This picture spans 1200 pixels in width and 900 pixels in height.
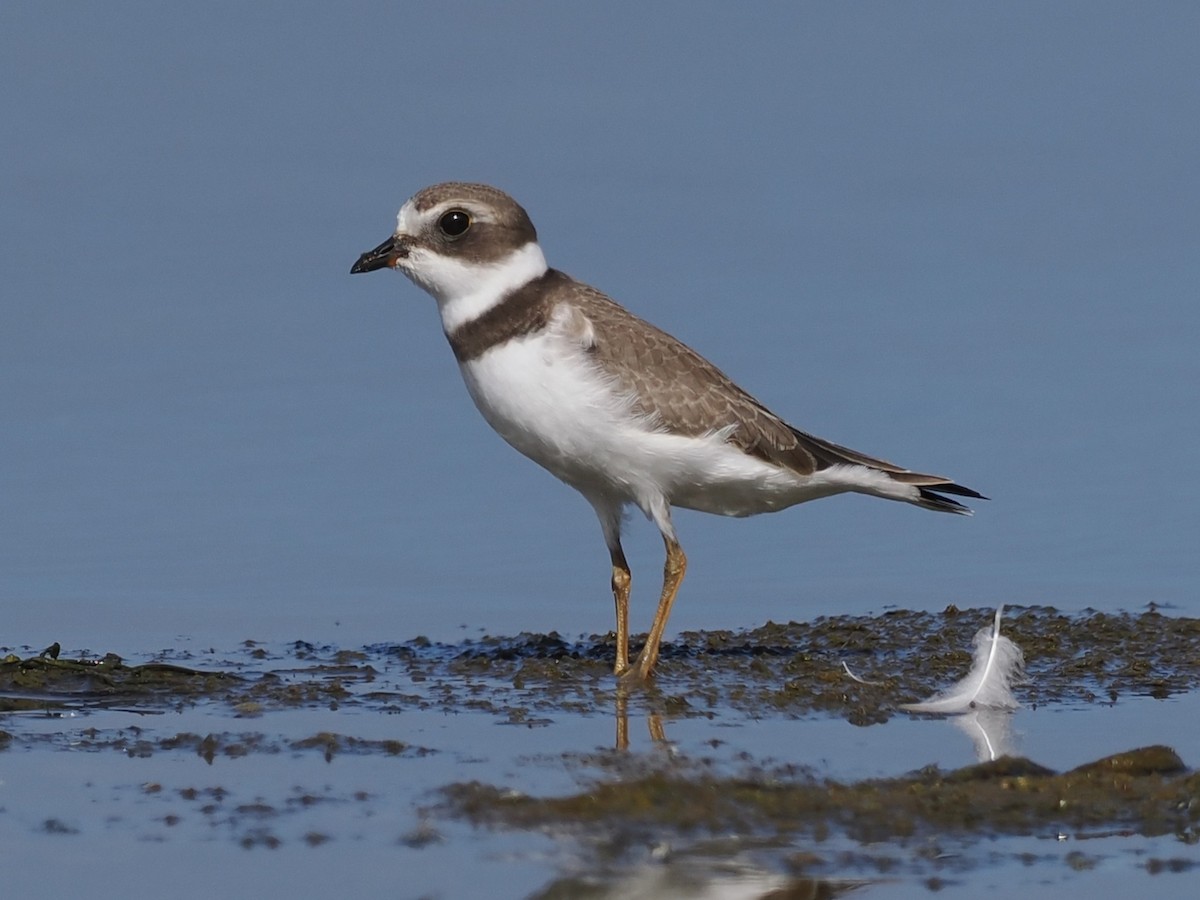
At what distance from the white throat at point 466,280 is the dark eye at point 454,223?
125mm

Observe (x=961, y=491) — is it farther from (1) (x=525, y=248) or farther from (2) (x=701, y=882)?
(2) (x=701, y=882)

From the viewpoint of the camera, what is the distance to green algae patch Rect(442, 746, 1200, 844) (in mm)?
6750

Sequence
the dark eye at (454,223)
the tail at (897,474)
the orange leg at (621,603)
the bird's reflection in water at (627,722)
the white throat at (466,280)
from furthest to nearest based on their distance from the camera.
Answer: the tail at (897,474)
the orange leg at (621,603)
the dark eye at (454,223)
the white throat at (466,280)
the bird's reflection in water at (627,722)

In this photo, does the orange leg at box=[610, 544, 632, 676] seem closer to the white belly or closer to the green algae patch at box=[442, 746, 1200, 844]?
the white belly

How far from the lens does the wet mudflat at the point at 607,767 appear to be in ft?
20.9

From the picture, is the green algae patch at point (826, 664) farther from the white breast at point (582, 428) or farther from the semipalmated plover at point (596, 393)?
the white breast at point (582, 428)

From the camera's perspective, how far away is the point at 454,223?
955cm

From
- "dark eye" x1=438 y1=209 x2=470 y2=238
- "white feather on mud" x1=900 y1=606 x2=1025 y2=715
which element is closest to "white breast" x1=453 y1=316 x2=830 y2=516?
"dark eye" x1=438 y1=209 x2=470 y2=238

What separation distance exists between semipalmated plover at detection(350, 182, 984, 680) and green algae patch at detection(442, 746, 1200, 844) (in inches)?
90.2

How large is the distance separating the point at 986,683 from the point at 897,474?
5.58 feet

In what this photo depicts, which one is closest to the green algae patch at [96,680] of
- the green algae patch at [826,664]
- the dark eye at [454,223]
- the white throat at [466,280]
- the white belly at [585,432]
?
the green algae patch at [826,664]

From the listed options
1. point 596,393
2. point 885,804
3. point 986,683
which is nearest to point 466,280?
point 596,393

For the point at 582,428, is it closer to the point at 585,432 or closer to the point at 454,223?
the point at 585,432

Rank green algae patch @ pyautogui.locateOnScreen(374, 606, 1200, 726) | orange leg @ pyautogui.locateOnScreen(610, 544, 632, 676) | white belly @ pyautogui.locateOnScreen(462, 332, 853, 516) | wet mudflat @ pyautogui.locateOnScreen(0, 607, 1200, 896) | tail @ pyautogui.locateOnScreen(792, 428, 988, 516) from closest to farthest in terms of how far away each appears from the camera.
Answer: wet mudflat @ pyautogui.locateOnScreen(0, 607, 1200, 896), green algae patch @ pyautogui.locateOnScreen(374, 606, 1200, 726), white belly @ pyautogui.locateOnScreen(462, 332, 853, 516), orange leg @ pyautogui.locateOnScreen(610, 544, 632, 676), tail @ pyautogui.locateOnScreen(792, 428, 988, 516)
